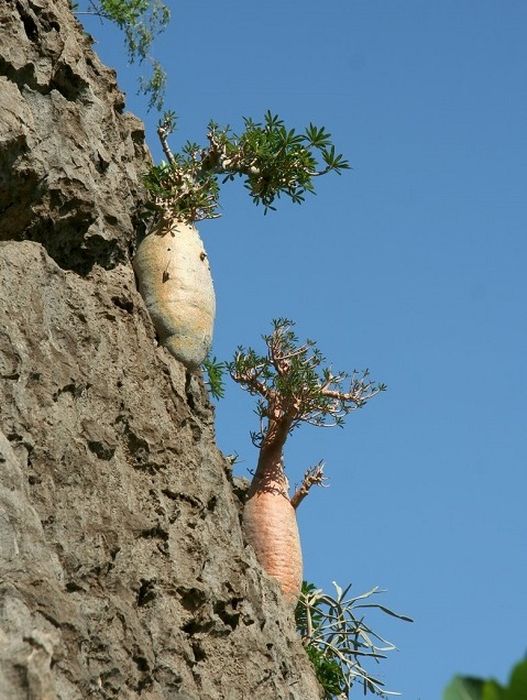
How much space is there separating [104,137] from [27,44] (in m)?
0.73

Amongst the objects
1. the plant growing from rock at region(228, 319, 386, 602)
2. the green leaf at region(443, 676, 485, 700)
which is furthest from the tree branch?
the green leaf at region(443, 676, 485, 700)

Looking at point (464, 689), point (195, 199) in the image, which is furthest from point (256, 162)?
point (464, 689)

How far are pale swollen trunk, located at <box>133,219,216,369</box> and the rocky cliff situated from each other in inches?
6.0

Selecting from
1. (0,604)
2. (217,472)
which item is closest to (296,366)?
(217,472)

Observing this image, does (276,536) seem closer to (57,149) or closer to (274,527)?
(274,527)

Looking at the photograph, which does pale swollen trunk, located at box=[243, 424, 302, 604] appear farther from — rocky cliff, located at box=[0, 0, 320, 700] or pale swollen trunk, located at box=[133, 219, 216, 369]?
pale swollen trunk, located at box=[133, 219, 216, 369]

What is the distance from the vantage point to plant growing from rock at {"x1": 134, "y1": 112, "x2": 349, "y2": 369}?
6789 millimetres

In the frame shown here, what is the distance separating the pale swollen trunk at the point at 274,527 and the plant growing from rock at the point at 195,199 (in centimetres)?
125

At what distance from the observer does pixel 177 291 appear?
684cm

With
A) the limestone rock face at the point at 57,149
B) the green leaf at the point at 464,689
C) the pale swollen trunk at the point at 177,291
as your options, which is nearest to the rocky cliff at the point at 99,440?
the limestone rock face at the point at 57,149

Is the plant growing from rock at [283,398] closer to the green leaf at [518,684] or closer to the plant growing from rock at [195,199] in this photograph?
the plant growing from rock at [195,199]

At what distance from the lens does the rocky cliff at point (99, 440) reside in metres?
4.91

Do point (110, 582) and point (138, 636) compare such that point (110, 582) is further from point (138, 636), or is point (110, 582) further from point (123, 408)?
point (123, 408)

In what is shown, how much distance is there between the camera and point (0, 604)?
3.63 metres
